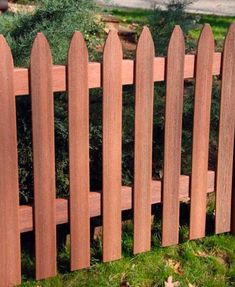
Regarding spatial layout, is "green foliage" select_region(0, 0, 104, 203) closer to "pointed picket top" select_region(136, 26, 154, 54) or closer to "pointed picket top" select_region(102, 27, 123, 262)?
"pointed picket top" select_region(102, 27, 123, 262)

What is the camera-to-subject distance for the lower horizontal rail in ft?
11.9

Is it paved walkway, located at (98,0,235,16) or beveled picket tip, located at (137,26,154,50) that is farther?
paved walkway, located at (98,0,235,16)

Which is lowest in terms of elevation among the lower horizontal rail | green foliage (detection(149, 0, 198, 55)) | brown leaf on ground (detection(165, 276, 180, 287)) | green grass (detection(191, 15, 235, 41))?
brown leaf on ground (detection(165, 276, 180, 287))

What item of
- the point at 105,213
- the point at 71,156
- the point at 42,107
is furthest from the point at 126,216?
the point at 42,107

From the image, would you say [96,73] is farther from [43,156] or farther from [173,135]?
[173,135]

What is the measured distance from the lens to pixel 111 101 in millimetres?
3672

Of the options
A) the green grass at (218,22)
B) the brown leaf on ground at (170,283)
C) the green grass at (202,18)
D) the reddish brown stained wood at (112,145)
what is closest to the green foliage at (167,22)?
the reddish brown stained wood at (112,145)

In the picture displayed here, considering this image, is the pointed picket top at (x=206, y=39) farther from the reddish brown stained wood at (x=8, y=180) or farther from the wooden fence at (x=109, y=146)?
the reddish brown stained wood at (x=8, y=180)

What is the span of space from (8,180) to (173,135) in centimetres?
97

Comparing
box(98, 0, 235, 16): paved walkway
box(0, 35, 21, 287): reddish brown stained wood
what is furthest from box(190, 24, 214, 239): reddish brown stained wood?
box(98, 0, 235, 16): paved walkway

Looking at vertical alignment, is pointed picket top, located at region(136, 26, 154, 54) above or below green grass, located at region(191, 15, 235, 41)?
above

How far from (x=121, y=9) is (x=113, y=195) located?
316 inches

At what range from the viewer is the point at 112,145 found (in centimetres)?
375

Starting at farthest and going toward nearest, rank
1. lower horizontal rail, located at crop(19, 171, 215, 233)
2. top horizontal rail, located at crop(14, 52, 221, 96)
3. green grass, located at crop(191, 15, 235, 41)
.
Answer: green grass, located at crop(191, 15, 235, 41)
lower horizontal rail, located at crop(19, 171, 215, 233)
top horizontal rail, located at crop(14, 52, 221, 96)
